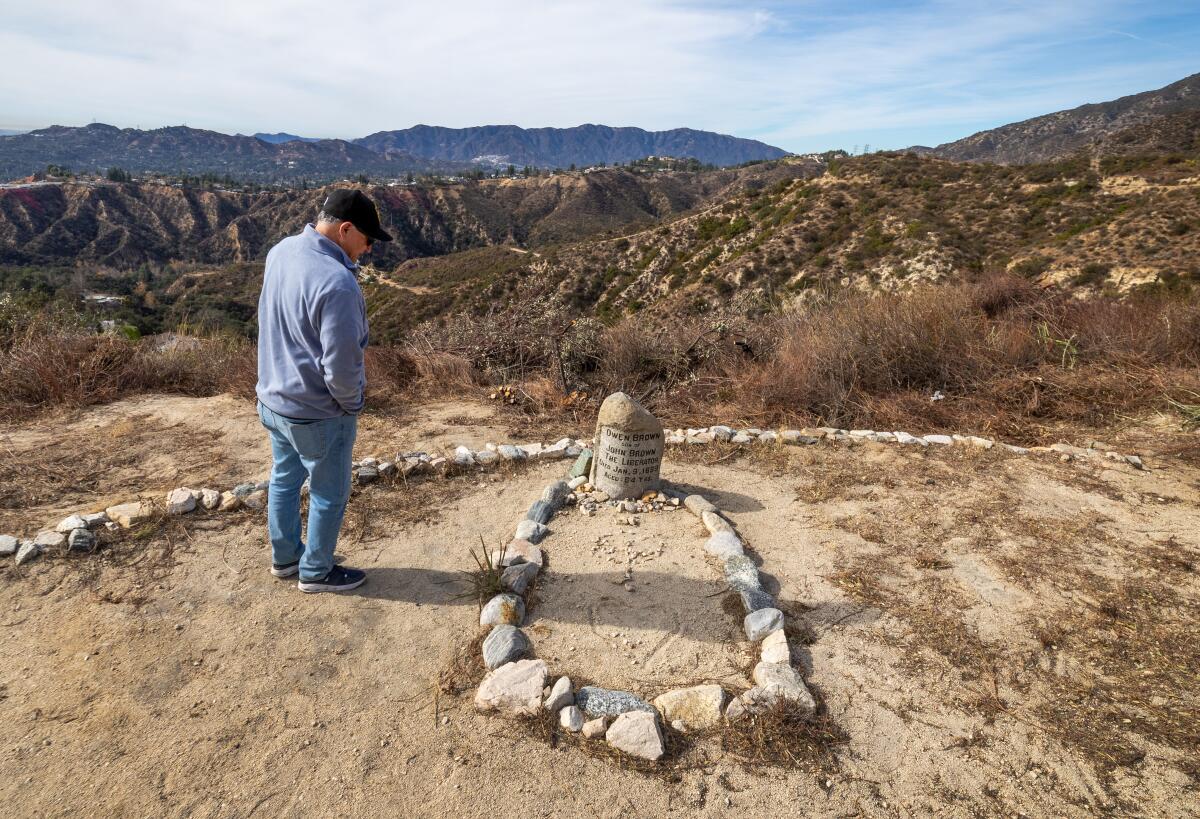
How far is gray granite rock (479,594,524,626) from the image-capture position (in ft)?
10.9

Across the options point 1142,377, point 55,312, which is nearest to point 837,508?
point 1142,377

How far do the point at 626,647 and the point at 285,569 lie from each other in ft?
6.86

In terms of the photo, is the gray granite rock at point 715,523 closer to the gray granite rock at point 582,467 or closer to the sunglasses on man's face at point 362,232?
the gray granite rock at point 582,467

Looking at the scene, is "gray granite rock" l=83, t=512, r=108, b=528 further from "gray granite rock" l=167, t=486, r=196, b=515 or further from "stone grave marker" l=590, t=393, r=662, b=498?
"stone grave marker" l=590, t=393, r=662, b=498

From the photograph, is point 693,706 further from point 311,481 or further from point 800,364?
point 800,364

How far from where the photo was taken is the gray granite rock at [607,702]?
2.68 m

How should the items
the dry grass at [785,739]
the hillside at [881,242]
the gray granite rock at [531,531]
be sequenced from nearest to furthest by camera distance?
the dry grass at [785,739]
the gray granite rock at [531,531]
the hillside at [881,242]

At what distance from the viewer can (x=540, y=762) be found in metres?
2.49

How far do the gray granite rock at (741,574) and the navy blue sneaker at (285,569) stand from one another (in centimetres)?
261

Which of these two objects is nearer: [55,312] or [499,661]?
[499,661]

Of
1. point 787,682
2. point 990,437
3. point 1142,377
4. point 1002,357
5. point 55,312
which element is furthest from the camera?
point 55,312

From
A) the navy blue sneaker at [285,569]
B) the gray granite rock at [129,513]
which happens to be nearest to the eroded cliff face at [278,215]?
the gray granite rock at [129,513]

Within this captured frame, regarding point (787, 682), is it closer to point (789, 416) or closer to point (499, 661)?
point (499, 661)

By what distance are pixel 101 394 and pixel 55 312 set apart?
2789 millimetres
